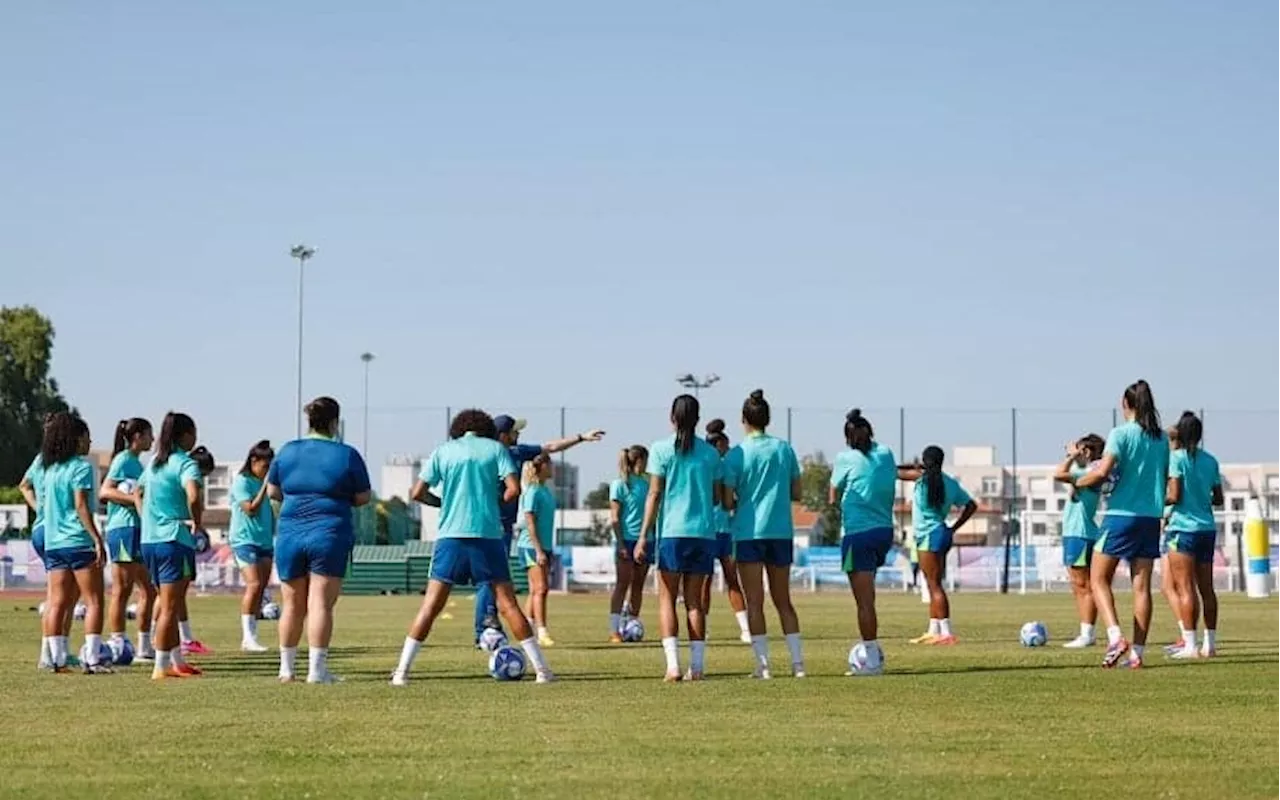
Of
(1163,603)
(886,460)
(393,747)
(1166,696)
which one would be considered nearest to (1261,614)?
(1163,603)

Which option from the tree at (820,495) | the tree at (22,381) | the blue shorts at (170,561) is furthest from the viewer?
the tree at (820,495)

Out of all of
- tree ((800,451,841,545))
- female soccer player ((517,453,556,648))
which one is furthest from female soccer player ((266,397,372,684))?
tree ((800,451,841,545))

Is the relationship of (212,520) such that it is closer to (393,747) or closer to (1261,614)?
(1261,614)

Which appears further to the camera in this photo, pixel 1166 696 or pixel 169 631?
pixel 169 631

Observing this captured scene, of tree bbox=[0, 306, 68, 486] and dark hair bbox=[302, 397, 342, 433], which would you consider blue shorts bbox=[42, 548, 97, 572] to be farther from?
tree bbox=[0, 306, 68, 486]

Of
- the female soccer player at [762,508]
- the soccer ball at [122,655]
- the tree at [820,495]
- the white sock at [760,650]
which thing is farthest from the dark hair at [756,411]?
the tree at [820,495]

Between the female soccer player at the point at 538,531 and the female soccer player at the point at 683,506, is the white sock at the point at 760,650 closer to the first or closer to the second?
the female soccer player at the point at 683,506

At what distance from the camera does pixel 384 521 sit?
123 m

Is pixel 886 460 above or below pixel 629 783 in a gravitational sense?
above

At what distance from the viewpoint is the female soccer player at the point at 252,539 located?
22.2m

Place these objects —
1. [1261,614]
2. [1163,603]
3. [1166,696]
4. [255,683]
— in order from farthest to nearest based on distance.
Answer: [1163,603] → [1261,614] → [255,683] → [1166,696]

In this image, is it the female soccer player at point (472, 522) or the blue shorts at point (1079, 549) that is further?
the blue shorts at point (1079, 549)

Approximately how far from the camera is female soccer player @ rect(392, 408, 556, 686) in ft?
51.8

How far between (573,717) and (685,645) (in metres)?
10.1
